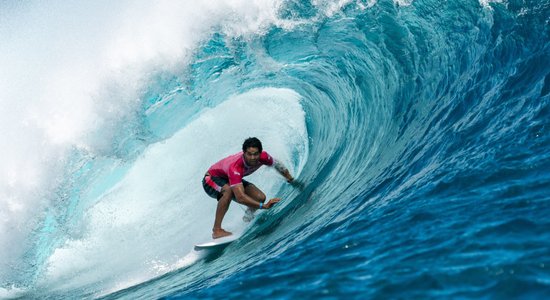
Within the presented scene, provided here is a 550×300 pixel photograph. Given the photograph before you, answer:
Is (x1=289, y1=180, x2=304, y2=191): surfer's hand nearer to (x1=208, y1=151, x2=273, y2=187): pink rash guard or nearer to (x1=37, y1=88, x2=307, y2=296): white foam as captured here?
(x1=37, y1=88, x2=307, y2=296): white foam

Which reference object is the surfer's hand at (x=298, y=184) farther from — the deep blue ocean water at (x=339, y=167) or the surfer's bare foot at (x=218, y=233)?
the surfer's bare foot at (x=218, y=233)

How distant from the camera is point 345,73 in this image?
1029cm

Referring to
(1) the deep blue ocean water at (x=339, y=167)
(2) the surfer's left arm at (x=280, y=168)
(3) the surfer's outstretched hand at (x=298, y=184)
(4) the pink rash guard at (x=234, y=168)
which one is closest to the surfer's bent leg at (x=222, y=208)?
(4) the pink rash guard at (x=234, y=168)

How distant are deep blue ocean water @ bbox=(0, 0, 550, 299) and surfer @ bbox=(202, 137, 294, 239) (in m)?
0.35

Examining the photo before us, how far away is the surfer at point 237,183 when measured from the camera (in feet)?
21.4

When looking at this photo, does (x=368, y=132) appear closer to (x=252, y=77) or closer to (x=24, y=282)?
(x=252, y=77)

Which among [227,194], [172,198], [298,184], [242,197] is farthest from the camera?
[172,198]

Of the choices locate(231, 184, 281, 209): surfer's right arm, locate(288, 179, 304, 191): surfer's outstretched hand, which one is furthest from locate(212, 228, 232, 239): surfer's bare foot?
locate(288, 179, 304, 191): surfer's outstretched hand

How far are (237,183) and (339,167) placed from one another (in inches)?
72.2

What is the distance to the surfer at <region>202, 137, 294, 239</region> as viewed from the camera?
654 centimetres

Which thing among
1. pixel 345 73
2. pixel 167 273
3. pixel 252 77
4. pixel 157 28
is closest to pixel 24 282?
pixel 167 273

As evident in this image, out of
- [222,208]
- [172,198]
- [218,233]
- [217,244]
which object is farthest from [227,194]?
[172,198]

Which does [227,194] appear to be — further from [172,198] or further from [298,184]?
[172,198]

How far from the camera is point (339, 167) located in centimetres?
793
